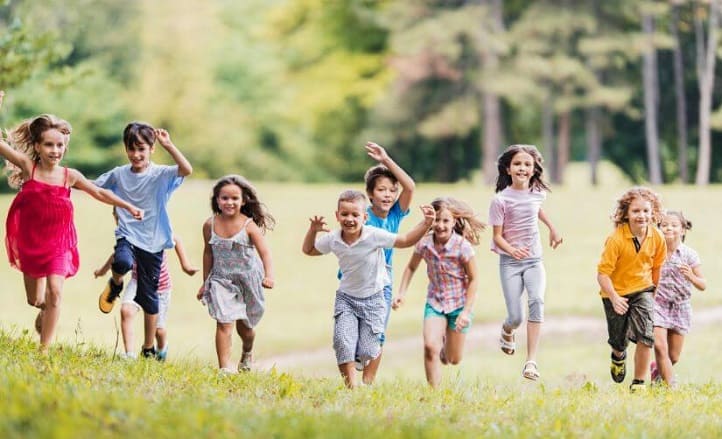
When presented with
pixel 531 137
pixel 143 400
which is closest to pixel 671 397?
pixel 143 400

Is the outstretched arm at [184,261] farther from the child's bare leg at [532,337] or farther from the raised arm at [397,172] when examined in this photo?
the child's bare leg at [532,337]

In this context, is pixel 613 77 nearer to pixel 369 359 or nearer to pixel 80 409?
pixel 369 359

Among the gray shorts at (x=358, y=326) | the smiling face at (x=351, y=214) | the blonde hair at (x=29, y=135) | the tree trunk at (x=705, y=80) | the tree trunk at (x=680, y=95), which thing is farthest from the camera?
the tree trunk at (x=680, y=95)

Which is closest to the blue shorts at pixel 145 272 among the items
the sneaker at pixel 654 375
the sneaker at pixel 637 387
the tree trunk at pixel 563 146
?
the sneaker at pixel 637 387

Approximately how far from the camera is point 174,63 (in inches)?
1932

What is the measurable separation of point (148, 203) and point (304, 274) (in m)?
16.4

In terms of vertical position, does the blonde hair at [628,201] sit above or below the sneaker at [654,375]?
above

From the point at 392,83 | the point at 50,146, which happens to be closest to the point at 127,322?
the point at 50,146

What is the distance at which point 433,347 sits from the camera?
28.6ft

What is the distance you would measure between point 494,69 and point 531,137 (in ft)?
33.6

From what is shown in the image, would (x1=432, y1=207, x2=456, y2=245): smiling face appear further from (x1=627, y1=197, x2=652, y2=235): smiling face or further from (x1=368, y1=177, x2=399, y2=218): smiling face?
(x1=627, y1=197, x2=652, y2=235): smiling face

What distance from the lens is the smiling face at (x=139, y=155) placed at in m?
8.86

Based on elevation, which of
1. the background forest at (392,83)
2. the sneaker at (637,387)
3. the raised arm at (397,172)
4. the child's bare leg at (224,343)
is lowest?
the sneaker at (637,387)

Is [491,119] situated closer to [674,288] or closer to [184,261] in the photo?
[674,288]
